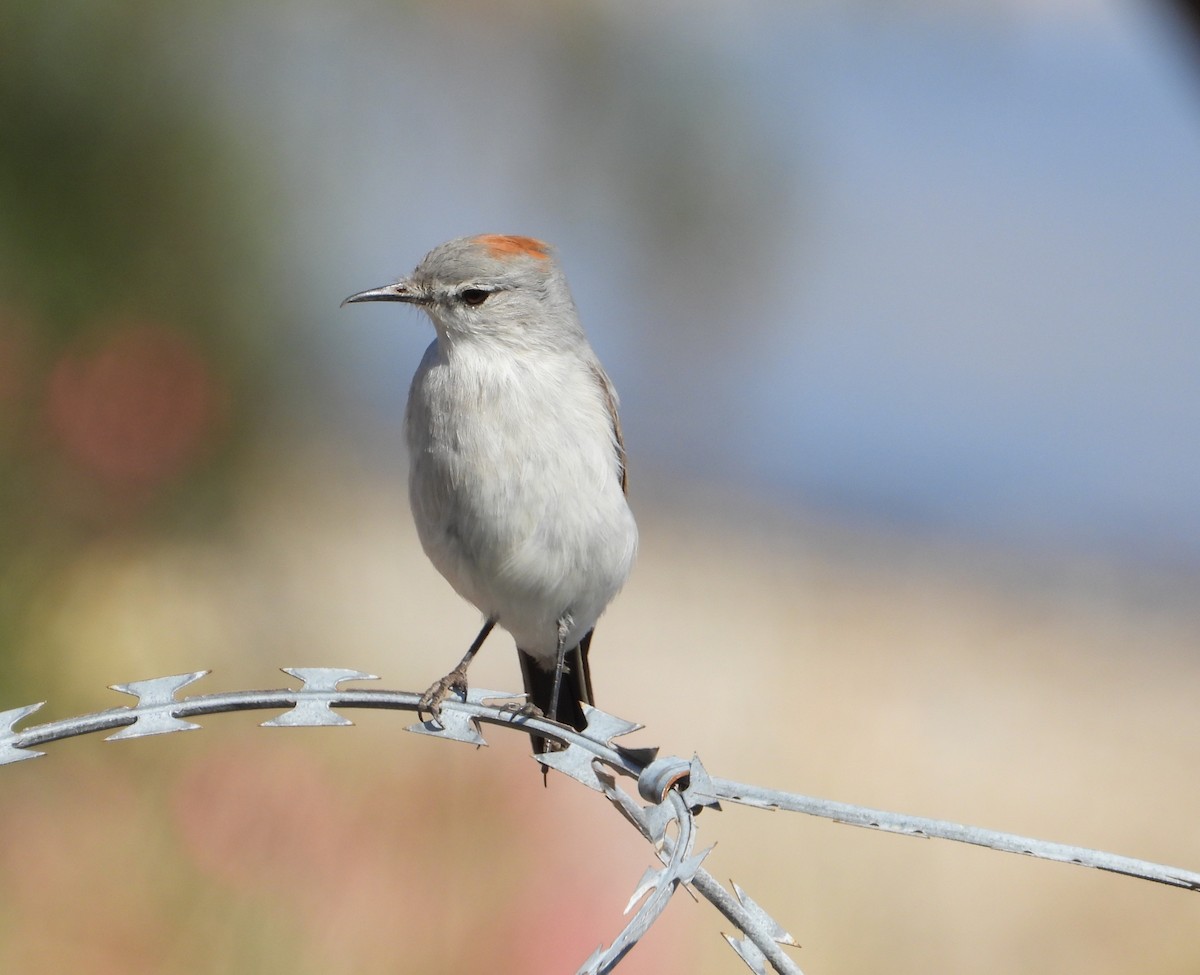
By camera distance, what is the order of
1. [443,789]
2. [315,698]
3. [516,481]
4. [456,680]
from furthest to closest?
[443,789] → [456,680] → [516,481] → [315,698]

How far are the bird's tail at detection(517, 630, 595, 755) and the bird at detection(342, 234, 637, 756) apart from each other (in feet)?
0.04

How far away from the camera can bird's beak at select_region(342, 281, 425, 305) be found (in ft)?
9.73

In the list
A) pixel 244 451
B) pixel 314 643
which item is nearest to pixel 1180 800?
pixel 314 643

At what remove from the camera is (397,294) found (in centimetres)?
297

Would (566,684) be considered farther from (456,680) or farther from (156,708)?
(156,708)

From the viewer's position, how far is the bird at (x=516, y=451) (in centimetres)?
267

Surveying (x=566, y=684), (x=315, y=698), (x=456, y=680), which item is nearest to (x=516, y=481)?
(x=456, y=680)

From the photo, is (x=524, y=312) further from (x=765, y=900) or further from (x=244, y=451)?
(x=765, y=900)

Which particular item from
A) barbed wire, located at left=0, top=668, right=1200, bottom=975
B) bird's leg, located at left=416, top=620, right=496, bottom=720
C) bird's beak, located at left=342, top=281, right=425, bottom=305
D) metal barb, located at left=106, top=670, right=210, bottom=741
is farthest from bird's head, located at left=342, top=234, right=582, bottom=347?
metal barb, located at left=106, top=670, right=210, bottom=741

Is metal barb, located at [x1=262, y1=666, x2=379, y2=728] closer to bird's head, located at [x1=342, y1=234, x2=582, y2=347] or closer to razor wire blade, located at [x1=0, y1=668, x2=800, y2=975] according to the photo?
razor wire blade, located at [x1=0, y1=668, x2=800, y2=975]

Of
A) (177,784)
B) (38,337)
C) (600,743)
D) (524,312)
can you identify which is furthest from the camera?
(38,337)

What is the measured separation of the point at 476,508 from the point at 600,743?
3.90ft

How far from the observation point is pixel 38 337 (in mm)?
5047

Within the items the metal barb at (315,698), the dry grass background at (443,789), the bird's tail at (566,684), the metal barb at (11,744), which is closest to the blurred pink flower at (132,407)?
the dry grass background at (443,789)
